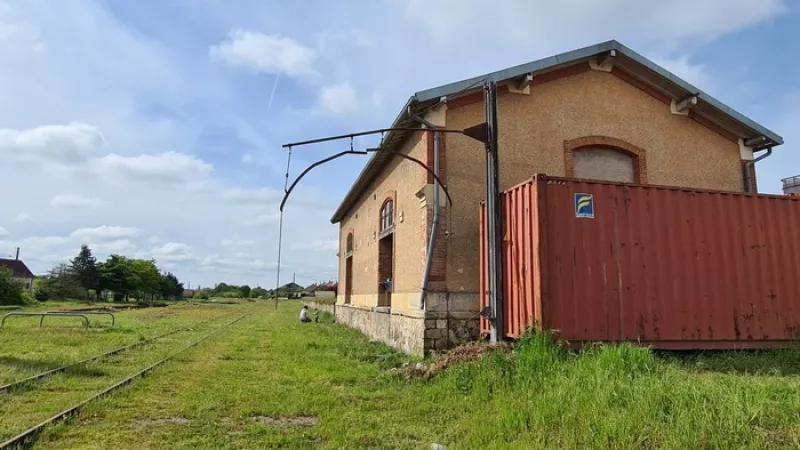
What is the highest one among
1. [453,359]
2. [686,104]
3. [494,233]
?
[686,104]

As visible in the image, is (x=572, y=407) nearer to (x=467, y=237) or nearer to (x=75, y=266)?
(x=467, y=237)

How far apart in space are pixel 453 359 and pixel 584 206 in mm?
2969

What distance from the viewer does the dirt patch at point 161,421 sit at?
5457 mm

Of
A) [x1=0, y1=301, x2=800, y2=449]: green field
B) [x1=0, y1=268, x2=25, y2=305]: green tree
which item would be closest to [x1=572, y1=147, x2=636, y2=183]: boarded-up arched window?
[x1=0, y1=301, x2=800, y2=449]: green field

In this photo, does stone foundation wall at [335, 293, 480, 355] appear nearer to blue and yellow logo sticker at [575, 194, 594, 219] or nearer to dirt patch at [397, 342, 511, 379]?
dirt patch at [397, 342, 511, 379]

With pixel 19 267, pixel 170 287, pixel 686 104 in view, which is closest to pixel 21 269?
pixel 19 267

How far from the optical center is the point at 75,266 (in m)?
61.4

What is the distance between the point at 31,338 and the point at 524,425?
13.3 m

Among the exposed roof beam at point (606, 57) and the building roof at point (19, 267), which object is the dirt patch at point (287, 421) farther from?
the building roof at point (19, 267)

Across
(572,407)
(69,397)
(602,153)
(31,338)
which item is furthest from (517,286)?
(31,338)

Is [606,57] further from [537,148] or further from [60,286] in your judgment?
[60,286]

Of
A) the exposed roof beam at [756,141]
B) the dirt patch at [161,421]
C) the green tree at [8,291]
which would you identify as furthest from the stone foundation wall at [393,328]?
the green tree at [8,291]

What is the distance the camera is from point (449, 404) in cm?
596

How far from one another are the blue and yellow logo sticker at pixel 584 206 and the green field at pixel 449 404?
2006mm
